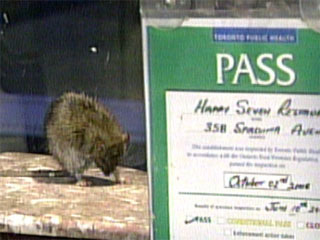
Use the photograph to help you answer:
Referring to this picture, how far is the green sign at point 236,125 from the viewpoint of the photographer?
166 cm

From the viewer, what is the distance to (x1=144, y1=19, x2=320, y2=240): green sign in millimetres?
1662

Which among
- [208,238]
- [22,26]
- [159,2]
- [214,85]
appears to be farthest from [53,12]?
[208,238]

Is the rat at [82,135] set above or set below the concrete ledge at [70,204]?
above

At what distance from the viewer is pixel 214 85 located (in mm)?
1688

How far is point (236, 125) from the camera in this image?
170cm

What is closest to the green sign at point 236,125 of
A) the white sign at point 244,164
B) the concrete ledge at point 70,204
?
the white sign at point 244,164

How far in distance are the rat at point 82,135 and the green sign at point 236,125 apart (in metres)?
0.15

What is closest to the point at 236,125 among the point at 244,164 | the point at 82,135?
the point at 244,164

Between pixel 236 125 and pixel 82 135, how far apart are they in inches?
14.6

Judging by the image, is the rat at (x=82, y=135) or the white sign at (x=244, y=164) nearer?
the white sign at (x=244, y=164)

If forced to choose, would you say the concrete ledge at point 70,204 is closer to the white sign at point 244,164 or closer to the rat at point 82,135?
the rat at point 82,135

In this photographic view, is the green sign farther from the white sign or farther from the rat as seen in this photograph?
the rat

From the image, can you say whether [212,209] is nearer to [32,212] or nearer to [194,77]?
[194,77]

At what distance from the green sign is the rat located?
0.50 feet
